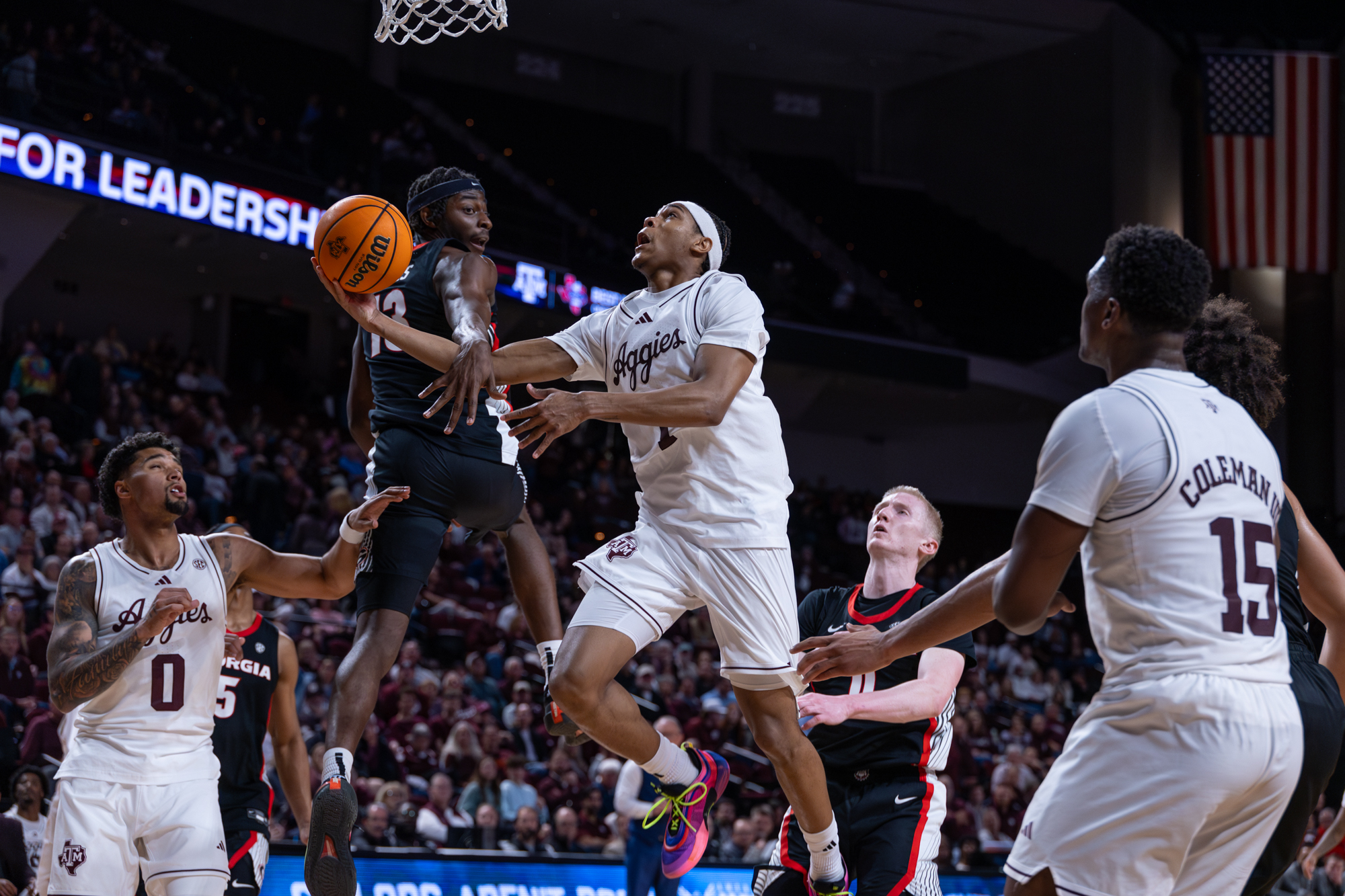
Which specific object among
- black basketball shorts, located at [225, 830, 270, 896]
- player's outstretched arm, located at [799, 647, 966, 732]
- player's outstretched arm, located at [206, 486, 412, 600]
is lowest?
black basketball shorts, located at [225, 830, 270, 896]

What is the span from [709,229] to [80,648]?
3.00m

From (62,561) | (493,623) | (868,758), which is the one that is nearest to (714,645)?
(493,623)

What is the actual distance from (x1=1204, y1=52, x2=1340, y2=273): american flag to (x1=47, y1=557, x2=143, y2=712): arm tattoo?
801 inches

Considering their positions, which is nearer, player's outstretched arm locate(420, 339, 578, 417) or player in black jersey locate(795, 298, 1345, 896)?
player in black jersey locate(795, 298, 1345, 896)

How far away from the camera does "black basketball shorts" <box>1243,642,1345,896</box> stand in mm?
3492

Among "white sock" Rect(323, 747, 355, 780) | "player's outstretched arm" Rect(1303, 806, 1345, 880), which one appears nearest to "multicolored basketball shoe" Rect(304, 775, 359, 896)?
"white sock" Rect(323, 747, 355, 780)

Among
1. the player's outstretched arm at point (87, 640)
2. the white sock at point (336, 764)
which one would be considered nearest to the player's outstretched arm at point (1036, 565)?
the white sock at point (336, 764)

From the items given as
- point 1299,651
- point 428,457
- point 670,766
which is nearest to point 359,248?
point 428,457

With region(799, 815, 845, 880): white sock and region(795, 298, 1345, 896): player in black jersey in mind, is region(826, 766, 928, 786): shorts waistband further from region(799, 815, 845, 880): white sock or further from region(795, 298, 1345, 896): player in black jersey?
region(795, 298, 1345, 896): player in black jersey

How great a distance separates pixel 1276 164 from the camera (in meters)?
21.4

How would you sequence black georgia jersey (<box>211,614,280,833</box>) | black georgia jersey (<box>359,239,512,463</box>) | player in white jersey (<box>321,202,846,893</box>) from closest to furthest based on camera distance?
player in white jersey (<box>321,202,846,893</box>) < black georgia jersey (<box>359,239,512,463</box>) < black georgia jersey (<box>211,614,280,833</box>)

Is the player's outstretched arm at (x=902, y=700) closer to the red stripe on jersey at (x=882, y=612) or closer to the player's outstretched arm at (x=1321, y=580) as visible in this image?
the red stripe on jersey at (x=882, y=612)

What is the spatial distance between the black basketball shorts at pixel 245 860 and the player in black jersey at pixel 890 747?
260 centimetres

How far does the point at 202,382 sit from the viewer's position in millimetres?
18188
